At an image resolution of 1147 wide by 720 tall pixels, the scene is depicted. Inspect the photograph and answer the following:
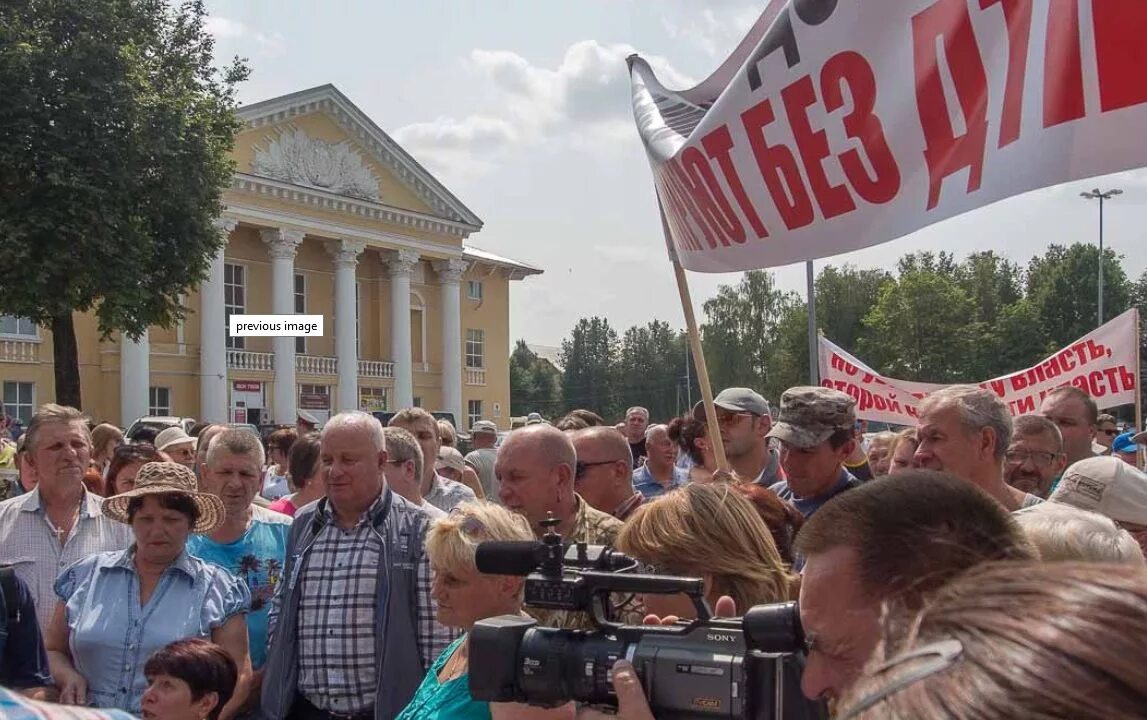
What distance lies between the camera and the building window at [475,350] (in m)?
50.9

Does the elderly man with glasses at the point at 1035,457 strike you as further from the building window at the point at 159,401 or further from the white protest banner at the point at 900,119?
the building window at the point at 159,401

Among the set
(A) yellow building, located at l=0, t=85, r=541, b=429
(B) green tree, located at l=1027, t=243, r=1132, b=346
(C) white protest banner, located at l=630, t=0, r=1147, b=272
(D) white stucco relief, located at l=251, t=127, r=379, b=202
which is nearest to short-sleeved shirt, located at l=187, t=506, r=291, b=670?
(C) white protest banner, located at l=630, t=0, r=1147, b=272

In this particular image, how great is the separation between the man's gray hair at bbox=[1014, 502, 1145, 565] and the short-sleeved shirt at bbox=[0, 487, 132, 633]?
13.3ft

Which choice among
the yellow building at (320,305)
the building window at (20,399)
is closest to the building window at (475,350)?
the yellow building at (320,305)

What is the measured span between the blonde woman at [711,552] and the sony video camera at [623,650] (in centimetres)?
63

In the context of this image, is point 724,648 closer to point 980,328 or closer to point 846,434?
point 846,434

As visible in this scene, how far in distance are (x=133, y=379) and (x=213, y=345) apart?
330 centimetres

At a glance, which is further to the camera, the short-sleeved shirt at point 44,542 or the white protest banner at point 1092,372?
the white protest banner at point 1092,372

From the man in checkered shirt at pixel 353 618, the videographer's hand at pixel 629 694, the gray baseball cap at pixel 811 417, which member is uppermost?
the gray baseball cap at pixel 811 417

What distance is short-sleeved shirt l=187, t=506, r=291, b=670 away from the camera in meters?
5.11

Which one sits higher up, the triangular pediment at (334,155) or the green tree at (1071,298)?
the triangular pediment at (334,155)

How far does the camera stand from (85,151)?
23266 mm

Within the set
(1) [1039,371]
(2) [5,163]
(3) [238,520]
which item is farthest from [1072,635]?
(2) [5,163]

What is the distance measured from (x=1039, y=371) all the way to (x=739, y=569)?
26.8 feet
